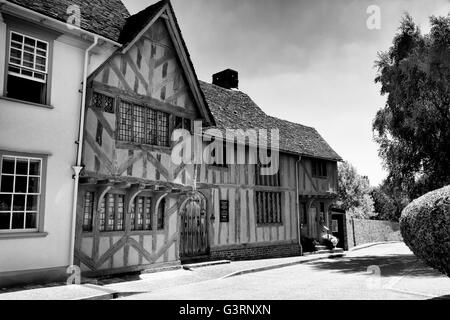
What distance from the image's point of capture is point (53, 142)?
9.78 m

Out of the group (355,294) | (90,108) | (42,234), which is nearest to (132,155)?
(90,108)

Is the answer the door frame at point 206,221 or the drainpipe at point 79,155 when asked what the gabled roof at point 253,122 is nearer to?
the door frame at point 206,221

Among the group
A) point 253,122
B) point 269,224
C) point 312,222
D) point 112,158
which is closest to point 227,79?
point 253,122

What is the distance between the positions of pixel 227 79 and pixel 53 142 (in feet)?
48.7

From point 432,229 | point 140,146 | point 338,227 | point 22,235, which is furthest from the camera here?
point 338,227

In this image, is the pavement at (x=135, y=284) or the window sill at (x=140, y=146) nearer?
the pavement at (x=135, y=284)

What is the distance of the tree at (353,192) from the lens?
54.0 m

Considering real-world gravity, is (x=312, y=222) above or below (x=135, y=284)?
above

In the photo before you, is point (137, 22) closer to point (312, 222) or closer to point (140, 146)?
point (140, 146)

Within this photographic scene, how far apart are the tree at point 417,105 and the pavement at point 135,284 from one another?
7.83 m

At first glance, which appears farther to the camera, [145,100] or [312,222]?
[312,222]

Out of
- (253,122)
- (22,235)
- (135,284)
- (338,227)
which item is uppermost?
(253,122)

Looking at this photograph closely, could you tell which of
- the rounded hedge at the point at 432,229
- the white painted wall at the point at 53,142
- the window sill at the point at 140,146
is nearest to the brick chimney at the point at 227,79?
the window sill at the point at 140,146

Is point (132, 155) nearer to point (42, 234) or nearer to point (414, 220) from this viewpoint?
point (42, 234)
